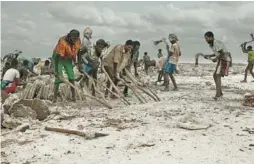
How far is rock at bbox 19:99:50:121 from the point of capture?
6.75 meters

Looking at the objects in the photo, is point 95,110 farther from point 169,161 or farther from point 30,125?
point 169,161

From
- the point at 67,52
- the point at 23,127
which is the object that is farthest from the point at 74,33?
the point at 23,127

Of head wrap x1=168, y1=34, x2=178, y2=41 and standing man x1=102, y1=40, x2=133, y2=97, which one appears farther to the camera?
head wrap x1=168, y1=34, x2=178, y2=41

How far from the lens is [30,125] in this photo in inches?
241

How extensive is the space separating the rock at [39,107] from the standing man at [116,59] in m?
2.59

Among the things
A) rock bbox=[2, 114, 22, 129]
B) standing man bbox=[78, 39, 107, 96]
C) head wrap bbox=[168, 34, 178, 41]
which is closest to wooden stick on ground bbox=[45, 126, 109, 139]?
rock bbox=[2, 114, 22, 129]

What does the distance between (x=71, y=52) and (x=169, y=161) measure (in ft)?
14.4

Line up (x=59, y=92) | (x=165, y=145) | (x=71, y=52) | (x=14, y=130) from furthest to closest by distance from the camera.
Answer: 1. (x=59, y=92)
2. (x=71, y=52)
3. (x=14, y=130)
4. (x=165, y=145)

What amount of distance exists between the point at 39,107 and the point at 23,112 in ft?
0.97

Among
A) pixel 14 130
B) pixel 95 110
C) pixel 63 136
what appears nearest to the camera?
pixel 63 136

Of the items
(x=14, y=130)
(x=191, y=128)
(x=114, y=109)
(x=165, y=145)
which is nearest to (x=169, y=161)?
(x=165, y=145)

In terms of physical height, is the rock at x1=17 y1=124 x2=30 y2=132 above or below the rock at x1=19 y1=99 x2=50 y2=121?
below

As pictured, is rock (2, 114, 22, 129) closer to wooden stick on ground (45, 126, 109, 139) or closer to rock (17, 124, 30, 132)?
rock (17, 124, 30, 132)

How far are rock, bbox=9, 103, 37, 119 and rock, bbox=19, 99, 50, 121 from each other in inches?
4.0
